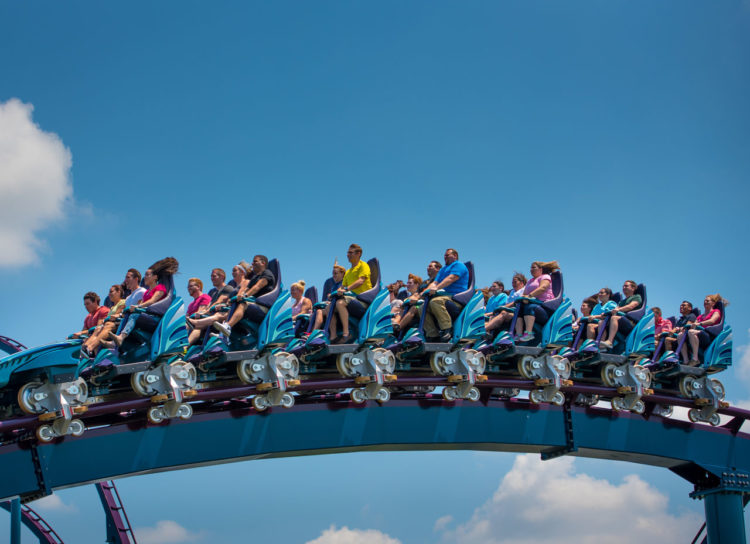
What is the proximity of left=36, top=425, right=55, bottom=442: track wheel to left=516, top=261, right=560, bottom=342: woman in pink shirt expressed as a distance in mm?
4878

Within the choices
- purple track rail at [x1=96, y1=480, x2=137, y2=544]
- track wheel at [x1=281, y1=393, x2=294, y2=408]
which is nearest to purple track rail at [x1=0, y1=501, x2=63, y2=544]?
purple track rail at [x1=96, y1=480, x2=137, y2=544]

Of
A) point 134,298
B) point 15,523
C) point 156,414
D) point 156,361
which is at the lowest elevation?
point 15,523

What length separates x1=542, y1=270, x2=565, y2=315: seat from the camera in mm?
9773

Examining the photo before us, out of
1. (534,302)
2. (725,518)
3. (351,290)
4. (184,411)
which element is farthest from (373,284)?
(725,518)

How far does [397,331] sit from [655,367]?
372 centimetres

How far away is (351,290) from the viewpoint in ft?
28.7

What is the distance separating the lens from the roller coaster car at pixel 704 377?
11273 mm

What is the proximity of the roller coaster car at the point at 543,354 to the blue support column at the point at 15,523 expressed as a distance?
186 inches

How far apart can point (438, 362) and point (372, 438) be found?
39.8 inches

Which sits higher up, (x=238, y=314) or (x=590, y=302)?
(x=590, y=302)

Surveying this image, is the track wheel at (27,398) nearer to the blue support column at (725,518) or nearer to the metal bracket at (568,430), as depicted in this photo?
the metal bracket at (568,430)

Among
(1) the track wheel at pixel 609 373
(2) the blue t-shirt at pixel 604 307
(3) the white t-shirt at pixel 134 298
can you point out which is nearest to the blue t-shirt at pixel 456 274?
(2) the blue t-shirt at pixel 604 307

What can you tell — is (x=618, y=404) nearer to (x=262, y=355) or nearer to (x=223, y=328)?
(x=262, y=355)

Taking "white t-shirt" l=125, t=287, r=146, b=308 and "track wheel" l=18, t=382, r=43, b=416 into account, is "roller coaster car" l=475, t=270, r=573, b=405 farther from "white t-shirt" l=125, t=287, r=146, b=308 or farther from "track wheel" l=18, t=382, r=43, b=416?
"track wheel" l=18, t=382, r=43, b=416
